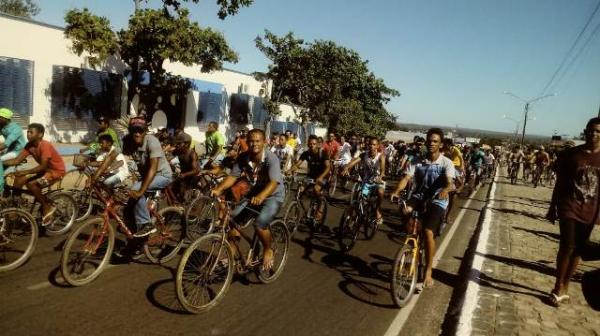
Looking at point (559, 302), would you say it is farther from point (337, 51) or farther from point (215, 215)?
point (337, 51)

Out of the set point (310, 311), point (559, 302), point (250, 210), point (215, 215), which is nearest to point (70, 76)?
point (215, 215)

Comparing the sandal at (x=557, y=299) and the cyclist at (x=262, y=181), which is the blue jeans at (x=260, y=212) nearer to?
the cyclist at (x=262, y=181)

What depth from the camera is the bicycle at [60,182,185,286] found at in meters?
4.80

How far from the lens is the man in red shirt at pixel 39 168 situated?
20.9 feet

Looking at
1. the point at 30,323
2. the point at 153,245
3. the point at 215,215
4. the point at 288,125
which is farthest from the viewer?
the point at 288,125

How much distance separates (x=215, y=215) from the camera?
764cm

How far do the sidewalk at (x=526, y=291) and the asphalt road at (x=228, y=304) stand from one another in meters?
0.45

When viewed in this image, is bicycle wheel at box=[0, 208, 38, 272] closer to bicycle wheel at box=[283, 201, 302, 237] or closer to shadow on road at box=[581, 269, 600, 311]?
bicycle wheel at box=[283, 201, 302, 237]

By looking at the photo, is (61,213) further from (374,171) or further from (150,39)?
(150,39)

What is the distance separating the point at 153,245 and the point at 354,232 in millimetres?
3482

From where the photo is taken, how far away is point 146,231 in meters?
5.65

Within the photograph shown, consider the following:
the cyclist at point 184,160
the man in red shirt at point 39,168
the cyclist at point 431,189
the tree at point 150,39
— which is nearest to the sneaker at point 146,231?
the man in red shirt at point 39,168

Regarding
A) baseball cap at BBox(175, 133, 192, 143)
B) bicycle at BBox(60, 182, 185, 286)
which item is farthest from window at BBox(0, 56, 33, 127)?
bicycle at BBox(60, 182, 185, 286)

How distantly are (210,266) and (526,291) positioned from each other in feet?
14.0
